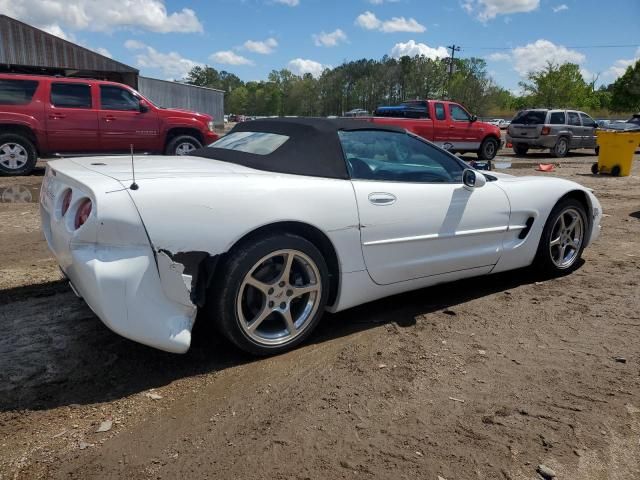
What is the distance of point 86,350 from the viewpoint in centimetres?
298

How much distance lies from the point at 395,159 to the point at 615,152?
1129 cm

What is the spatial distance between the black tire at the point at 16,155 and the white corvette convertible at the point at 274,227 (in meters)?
7.71

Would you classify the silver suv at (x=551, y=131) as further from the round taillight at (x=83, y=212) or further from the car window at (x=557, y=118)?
the round taillight at (x=83, y=212)

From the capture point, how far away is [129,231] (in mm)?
2486

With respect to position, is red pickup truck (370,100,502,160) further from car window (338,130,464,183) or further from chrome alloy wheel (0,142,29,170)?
car window (338,130,464,183)

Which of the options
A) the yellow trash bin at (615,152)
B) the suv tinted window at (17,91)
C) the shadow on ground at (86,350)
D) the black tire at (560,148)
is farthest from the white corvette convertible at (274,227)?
the black tire at (560,148)

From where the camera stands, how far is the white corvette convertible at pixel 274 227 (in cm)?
253

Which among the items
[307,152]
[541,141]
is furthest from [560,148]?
[307,152]

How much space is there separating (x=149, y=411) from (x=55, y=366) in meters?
0.71

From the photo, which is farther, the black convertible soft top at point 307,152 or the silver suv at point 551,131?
the silver suv at point 551,131

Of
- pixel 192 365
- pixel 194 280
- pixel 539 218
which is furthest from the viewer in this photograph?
pixel 539 218

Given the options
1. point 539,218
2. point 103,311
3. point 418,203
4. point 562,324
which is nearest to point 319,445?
point 103,311

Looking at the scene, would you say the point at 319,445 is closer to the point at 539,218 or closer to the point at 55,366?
the point at 55,366

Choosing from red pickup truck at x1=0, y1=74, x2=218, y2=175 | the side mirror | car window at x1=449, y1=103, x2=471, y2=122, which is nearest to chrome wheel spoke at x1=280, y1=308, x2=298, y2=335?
the side mirror
